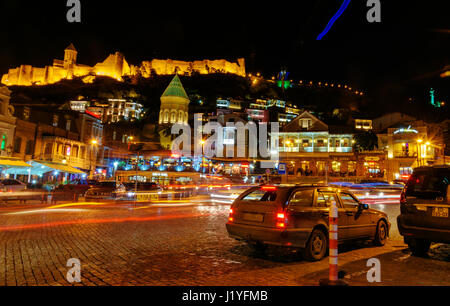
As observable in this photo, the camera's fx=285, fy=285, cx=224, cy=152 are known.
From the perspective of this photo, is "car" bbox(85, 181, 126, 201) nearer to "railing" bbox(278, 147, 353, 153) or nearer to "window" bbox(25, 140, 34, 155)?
"window" bbox(25, 140, 34, 155)

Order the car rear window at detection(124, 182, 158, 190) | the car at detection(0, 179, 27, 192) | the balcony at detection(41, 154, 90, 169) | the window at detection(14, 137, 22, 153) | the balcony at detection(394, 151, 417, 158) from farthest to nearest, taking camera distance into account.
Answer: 1. the balcony at detection(394, 151, 417, 158)
2. the balcony at detection(41, 154, 90, 169)
3. the window at detection(14, 137, 22, 153)
4. the car rear window at detection(124, 182, 158, 190)
5. the car at detection(0, 179, 27, 192)

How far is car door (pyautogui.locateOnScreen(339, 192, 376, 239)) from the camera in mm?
7133

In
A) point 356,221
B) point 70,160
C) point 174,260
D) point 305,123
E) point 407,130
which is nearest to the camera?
point 174,260

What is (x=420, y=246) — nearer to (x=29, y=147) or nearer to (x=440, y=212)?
(x=440, y=212)

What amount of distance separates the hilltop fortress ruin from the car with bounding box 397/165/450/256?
406 ft

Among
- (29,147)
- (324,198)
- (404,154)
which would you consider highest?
(404,154)

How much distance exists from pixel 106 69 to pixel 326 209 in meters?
135

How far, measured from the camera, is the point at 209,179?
42.0m

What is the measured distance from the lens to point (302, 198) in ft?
21.9

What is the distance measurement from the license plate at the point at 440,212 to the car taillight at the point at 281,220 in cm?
336

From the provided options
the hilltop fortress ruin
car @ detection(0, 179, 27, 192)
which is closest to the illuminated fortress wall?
the hilltop fortress ruin

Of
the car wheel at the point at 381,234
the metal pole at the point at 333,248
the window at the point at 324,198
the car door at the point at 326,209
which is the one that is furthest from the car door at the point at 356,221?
the metal pole at the point at 333,248

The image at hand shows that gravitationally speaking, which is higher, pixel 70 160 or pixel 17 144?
pixel 17 144

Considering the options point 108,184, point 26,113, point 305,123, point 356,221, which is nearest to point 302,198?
point 356,221
